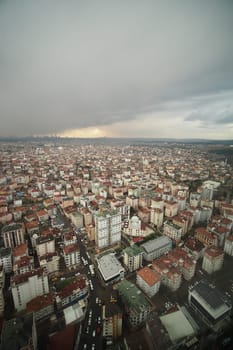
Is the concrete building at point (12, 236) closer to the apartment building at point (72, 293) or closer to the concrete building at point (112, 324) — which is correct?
the apartment building at point (72, 293)

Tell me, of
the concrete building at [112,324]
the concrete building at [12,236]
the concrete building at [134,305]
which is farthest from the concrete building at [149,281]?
the concrete building at [12,236]

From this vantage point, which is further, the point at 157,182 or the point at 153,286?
the point at 157,182

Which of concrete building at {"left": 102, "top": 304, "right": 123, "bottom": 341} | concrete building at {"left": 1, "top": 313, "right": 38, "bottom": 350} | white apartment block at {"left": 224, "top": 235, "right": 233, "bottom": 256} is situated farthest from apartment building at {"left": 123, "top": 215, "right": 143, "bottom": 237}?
concrete building at {"left": 1, "top": 313, "right": 38, "bottom": 350}

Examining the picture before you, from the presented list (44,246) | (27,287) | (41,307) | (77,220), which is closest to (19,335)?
(41,307)

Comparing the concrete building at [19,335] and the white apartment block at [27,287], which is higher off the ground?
the concrete building at [19,335]

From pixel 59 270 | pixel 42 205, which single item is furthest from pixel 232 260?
pixel 42 205

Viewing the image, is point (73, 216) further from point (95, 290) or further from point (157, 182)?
point (157, 182)

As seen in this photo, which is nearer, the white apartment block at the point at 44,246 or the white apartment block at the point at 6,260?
the white apartment block at the point at 6,260
